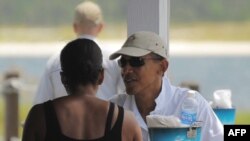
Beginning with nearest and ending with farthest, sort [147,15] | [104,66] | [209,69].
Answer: [147,15] < [104,66] < [209,69]

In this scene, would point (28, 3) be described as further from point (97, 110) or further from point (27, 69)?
point (97, 110)

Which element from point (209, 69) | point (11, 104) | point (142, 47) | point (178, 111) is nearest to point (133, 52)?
point (142, 47)

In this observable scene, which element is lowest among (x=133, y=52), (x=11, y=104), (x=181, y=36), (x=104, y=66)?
(x=11, y=104)

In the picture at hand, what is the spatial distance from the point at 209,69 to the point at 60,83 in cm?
1842

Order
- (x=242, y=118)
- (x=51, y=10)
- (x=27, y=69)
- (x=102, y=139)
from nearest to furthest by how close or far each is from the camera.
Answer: (x=102, y=139)
(x=242, y=118)
(x=27, y=69)
(x=51, y=10)

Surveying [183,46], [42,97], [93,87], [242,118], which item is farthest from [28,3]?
[93,87]

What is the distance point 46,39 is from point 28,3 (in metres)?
2.38

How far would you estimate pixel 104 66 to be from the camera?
4.25m

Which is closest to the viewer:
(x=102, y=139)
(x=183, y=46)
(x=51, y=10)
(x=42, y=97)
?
(x=102, y=139)

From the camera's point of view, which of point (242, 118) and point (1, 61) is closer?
point (242, 118)

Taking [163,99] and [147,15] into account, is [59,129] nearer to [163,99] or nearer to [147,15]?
[163,99]

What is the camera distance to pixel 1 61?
2233 centimetres

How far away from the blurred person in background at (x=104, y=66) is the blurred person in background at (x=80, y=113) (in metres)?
1.42

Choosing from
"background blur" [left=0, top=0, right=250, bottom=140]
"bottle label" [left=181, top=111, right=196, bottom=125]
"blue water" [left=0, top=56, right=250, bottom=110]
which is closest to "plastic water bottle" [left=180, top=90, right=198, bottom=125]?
"bottle label" [left=181, top=111, right=196, bottom=125]
